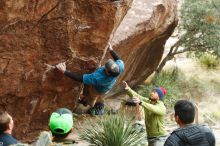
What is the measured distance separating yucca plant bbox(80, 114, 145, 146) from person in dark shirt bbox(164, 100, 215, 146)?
4261 mm

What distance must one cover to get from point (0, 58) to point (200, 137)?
4.51 metres

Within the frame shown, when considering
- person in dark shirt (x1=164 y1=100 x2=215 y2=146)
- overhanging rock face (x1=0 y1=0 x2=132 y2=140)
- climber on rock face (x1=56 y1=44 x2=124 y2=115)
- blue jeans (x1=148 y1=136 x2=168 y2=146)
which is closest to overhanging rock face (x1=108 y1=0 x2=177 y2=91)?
climber on rock face (x1=56 y1=44 x2=124 y2=115)

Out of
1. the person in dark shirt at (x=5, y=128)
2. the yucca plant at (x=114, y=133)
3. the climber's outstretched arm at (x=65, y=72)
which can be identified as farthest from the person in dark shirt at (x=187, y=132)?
the yucca plant at (x=114, y=133)

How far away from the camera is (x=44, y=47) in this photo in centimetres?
859

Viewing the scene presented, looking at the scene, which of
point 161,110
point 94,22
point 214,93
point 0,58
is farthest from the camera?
point 214,93

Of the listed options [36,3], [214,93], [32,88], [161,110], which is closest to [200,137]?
[161,110]

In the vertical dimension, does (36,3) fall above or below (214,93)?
above

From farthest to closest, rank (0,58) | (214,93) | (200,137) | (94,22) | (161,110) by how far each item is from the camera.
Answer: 1. (214,93)
2. (94,22)
3. (0,58)
4. (161,110)
5. (200,137)

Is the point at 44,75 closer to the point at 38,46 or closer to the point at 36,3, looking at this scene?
the point at 38,46

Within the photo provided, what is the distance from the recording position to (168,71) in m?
19.4

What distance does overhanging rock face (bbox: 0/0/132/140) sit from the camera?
809 cm

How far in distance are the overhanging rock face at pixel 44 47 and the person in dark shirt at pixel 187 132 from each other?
13.0 ft

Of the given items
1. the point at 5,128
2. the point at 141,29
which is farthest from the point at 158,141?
the point at 141,29

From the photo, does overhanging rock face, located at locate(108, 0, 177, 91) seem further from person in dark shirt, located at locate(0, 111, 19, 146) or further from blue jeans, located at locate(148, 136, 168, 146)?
person in dark shirt, located at locate(0, 111, 19, 146)
